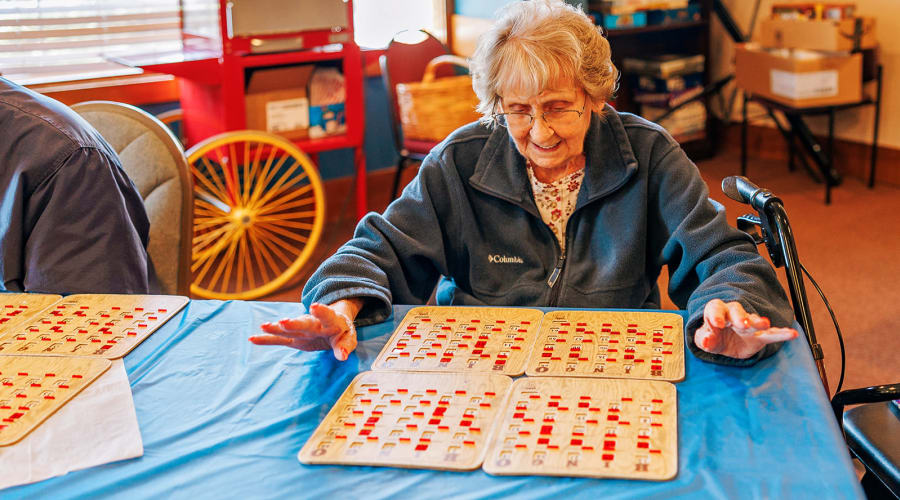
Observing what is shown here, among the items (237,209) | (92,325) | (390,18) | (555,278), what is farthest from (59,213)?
(390,18)

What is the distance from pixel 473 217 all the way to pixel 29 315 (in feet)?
2.54

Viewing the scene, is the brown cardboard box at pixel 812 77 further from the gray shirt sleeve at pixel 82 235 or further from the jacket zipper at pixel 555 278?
the gray shirt sleeve at pixel 82 235

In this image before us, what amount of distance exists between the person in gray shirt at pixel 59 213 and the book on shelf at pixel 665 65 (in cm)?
335

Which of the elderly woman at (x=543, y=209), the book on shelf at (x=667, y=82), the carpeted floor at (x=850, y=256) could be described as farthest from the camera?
the book on shelf at (x=667, y=82)

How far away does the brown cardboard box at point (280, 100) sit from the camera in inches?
131

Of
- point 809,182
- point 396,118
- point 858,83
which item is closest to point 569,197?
point 396,118

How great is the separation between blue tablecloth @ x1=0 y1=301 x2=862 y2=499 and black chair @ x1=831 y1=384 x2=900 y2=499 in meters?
0.26

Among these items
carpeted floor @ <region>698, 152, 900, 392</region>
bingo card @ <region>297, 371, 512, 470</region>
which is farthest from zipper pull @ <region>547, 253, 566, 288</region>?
carpeted floor @ <region>698, 152, 900, 392</region>

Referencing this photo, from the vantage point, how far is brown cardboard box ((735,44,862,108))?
152 inches

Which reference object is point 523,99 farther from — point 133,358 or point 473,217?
point 133,358

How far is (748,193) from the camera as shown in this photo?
1.44 m

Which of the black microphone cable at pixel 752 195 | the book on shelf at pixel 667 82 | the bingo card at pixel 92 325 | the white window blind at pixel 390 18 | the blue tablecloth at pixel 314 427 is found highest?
the white window blind at pixel 390 18

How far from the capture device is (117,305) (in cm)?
148

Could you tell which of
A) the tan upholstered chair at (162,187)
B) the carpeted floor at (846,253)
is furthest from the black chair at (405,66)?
the tan upholstered chair at (162,187)
